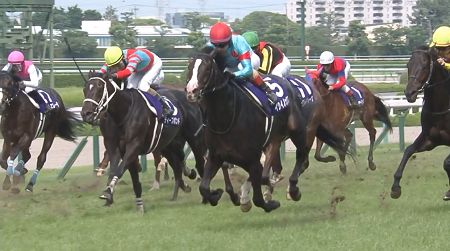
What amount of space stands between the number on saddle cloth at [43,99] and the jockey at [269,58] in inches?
120

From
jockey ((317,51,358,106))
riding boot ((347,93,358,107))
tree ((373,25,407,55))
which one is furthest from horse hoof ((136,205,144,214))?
tree ((373,25,407,55))

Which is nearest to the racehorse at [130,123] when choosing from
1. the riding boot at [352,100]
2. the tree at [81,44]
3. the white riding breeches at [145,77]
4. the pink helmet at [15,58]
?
the white riding breeches at [145,77]

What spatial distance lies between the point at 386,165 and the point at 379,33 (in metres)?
36.4

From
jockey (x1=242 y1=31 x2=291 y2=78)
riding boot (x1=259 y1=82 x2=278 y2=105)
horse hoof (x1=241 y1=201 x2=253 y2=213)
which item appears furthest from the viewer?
jockey (x1=242 y1=31 x2=291 y2=78)

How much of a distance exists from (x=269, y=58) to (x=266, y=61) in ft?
0.20

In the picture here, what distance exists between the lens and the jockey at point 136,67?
909cm

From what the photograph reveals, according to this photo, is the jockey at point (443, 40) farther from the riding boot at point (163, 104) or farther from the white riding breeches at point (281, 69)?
the riding boot at point (163, 104)

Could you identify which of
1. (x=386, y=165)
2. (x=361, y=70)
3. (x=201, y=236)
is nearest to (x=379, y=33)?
→ (x=361, y=70)

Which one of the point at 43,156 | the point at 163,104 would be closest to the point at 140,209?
the point at 163,104

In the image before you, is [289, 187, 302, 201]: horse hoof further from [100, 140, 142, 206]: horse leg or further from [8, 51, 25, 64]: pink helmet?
[8, 51, 25, 64]: pink helmet

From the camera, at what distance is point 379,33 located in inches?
1912

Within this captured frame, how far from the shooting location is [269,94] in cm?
773

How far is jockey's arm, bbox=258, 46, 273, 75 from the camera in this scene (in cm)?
976

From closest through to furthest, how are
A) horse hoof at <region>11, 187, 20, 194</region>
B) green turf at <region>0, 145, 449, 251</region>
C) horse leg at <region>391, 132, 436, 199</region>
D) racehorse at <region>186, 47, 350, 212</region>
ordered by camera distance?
green turf at <region>0, 145, 449, 251</region> < racehorse at <region>186, 47, 350, 212</region> < horse leg at <region>391, 132, 436, 199</region> < horse hoof at <region>11, 187, 20, 194</region>
